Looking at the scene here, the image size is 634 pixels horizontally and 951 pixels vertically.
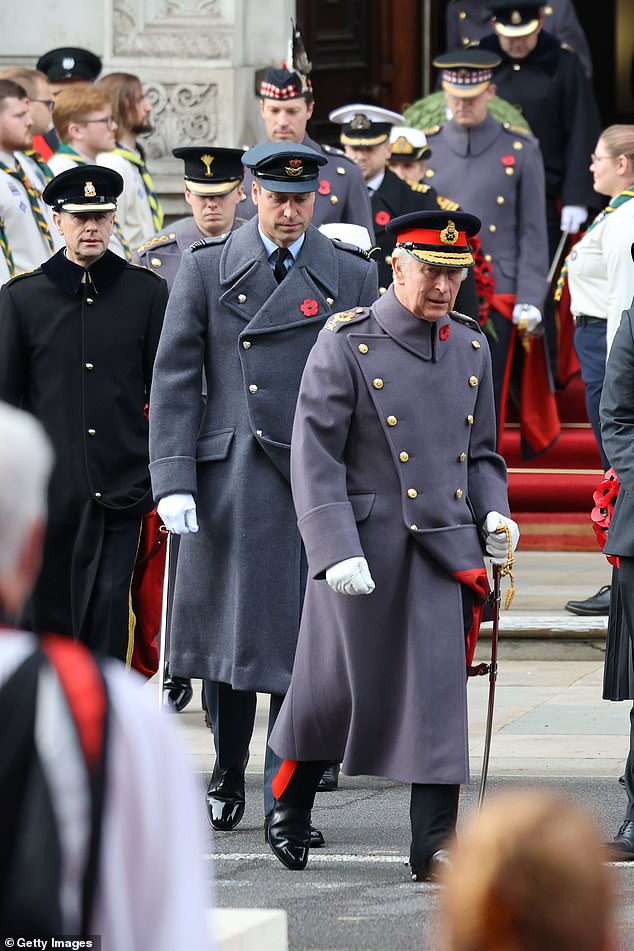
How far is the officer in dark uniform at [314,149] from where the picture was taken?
29.4 feet

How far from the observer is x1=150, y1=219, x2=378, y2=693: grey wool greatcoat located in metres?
6.37

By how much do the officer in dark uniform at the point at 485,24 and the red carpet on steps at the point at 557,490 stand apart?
2.53 metres

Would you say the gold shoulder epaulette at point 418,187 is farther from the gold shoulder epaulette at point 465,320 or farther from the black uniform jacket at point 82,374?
the gold shoulder epaulette at point 465,320

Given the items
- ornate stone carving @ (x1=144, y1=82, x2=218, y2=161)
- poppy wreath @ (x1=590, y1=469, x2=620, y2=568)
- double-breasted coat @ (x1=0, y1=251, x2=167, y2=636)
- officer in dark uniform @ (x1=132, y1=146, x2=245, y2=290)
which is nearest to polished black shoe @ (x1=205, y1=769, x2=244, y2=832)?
double-breasted coat @ (x1=0, y1=251, x2=167, y2=636)

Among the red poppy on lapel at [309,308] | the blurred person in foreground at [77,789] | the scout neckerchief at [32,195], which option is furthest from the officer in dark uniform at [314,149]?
the blurred person in foreground at [77,789]

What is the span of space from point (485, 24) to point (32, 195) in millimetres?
4806

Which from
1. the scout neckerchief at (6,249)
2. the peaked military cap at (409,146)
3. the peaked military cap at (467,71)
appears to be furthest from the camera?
the peaked military cap at (467,71)

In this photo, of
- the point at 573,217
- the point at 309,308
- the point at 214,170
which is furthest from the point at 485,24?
the point at 309,308

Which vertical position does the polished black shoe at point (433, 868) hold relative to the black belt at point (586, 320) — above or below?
above

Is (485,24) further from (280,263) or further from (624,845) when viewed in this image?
(624,845)

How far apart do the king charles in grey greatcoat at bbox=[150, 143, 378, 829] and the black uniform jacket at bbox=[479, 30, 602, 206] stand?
5.79 metres

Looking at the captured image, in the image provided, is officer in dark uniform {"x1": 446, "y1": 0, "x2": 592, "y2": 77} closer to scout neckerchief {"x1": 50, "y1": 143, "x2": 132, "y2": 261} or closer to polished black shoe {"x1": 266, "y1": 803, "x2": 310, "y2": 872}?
scout neckerchief {"x1": 50, "y1": 143, "x2": 132, "y2": 261}

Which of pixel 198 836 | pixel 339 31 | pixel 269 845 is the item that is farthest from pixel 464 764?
pixel 339 31

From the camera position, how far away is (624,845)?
595cm
